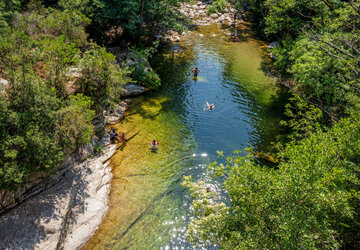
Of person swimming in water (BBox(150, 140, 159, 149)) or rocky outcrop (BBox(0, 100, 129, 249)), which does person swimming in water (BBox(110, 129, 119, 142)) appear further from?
person swimming in water (BBox(150, 140, 159, 149))

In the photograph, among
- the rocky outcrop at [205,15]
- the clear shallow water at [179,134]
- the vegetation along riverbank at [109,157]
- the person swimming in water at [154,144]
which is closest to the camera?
the vegetation along riverbank at [109,157]

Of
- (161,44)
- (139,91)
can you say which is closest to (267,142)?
(139,91)

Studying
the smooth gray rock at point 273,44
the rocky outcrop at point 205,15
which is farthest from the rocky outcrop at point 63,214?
the rocky outcrop at point 205,15

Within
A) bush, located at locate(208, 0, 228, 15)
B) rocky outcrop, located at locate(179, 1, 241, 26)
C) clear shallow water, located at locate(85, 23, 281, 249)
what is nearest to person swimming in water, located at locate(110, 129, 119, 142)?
clear shallow water, located at locate(85, 23, 281, 249)

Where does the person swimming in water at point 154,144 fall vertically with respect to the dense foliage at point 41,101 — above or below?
below

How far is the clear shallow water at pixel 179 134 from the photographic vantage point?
45.3 feet

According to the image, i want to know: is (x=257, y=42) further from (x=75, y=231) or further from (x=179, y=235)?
(x=75, y=231)

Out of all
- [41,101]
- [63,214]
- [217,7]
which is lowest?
[63,214]

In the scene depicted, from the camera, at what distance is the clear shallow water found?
13812 mm

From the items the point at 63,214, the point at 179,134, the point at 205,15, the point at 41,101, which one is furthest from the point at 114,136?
the point at 205,15

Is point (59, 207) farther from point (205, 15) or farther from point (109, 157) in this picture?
point (205, 15)

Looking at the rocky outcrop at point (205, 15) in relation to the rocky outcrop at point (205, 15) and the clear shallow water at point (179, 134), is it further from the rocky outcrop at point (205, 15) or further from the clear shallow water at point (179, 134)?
the clear shallow water at point (179, 134)

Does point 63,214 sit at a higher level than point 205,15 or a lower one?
lower

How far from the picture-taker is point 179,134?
21.4 m
